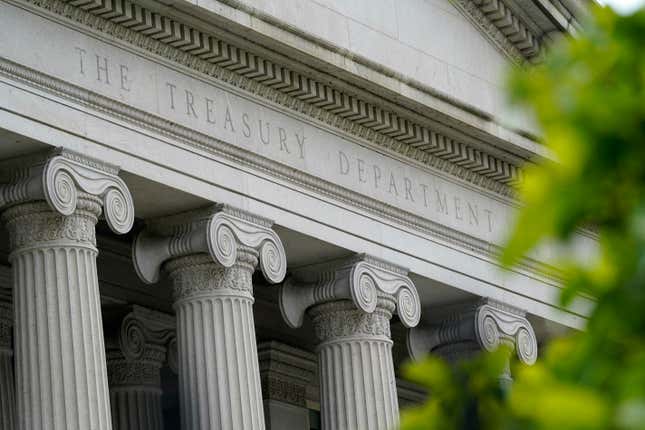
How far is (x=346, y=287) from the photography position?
3606cm

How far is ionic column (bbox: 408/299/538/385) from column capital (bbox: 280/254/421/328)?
3040mm

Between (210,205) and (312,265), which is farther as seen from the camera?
(312,265)

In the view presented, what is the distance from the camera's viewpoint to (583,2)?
44.2 meters

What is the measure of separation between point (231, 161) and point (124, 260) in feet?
20.5

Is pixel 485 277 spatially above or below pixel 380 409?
above

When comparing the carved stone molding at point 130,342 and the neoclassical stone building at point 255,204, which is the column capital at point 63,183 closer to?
the neoclassical stone building at point 255,204

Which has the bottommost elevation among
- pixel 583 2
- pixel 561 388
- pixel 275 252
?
pixel 561 388

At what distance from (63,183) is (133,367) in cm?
1123

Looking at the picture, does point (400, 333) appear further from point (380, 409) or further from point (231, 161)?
point (231, 161)

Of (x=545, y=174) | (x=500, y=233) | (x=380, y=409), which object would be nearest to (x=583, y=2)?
(x=500, y=233)

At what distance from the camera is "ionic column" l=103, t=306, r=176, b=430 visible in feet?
128

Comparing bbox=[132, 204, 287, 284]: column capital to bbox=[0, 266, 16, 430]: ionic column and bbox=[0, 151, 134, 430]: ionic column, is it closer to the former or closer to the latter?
bbox=[0, 151, 134, 430]: ionic column

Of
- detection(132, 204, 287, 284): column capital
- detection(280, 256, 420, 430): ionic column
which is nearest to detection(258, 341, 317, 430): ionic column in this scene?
detection(280, 256, 420, 430): ionic column

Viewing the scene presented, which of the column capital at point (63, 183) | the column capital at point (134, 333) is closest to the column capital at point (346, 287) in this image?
the column capital at point (134, 333)
